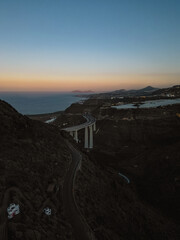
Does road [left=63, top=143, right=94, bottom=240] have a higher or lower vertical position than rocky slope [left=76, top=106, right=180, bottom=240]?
higher

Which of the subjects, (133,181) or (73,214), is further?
(133,181)

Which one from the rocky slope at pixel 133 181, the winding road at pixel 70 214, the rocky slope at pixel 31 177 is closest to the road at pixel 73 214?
the winding road at pixel 70 214

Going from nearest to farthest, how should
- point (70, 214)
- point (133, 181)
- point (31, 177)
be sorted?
point (70, 214), point (31, 177), point (133, 181)

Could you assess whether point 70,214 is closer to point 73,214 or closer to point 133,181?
point 73,214

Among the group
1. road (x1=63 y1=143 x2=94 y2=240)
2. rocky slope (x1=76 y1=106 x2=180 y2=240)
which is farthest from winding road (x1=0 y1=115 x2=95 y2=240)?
rocky slope (x1=76 y1=106 x2=180 y2=240)

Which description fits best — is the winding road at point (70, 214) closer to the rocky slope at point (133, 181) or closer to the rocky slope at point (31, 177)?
the rocky slope at point (31, 177)

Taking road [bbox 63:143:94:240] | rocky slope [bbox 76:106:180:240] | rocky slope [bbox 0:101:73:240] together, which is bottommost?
rocky slope [bbox 76:106:180:240]

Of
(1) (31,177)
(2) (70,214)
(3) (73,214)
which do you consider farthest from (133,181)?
(1) (31,177)

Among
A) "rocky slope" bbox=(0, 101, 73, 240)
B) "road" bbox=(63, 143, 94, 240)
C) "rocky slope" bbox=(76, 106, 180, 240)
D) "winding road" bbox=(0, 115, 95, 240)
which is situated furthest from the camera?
"rocky slope" bbox=(76, 106, 180, 240)

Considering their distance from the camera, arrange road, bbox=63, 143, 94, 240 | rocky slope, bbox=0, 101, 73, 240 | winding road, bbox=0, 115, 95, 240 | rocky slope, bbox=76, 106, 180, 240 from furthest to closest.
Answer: rocky slope, bbox=76, 106, 180, 240, road, bbox=63, 143, 94, 240, rocky slope, bbox=0, 101, 73, 240, winding road, bbox=0, 115, 95, 240

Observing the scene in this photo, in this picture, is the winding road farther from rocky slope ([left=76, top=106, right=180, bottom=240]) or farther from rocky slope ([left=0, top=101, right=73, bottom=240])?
rocky slope ([left=76, top=106, right=180, bottom=240])

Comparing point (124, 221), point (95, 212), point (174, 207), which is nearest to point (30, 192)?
point (95, 212)

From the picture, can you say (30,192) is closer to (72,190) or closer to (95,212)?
(72,190)
